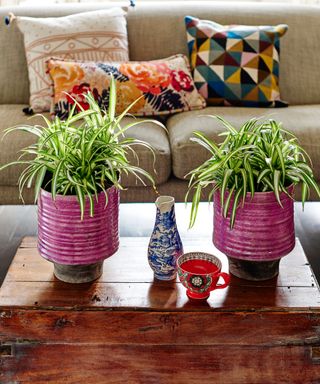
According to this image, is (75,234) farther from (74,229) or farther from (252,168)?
(252,168)

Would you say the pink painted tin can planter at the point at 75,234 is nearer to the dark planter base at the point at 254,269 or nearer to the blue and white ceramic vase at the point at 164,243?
the blue and white ceramic vase at the point at 164,243

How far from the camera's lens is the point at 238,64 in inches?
113

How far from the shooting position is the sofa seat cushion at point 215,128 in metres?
2.52

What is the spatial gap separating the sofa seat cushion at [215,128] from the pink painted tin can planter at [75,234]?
84 cm

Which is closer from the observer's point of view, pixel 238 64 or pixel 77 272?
pixel 77 272

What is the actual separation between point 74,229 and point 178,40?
1605mm

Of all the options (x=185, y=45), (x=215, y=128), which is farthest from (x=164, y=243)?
(x=185, y=45)

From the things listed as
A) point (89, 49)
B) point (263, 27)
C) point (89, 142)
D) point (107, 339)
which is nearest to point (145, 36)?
point (89, 49)

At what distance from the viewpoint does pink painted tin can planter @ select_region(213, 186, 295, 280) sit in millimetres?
1654

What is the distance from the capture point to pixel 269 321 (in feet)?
5.33

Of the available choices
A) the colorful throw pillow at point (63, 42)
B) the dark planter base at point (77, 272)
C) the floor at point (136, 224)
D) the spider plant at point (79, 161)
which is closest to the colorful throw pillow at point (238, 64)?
the colorful throw pillow at point (63, 42)

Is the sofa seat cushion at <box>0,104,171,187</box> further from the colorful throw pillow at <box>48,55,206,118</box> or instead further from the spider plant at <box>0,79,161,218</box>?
A: the spider plant at <box>0,79,161,218</box>

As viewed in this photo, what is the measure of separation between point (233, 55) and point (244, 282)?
1.40 m

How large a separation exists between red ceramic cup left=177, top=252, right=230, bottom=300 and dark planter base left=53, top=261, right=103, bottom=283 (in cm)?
21
